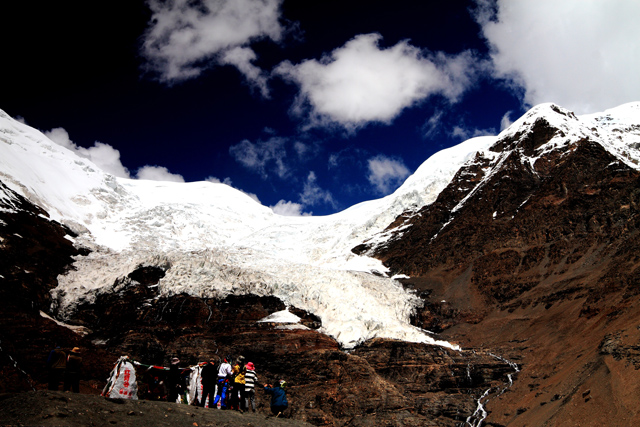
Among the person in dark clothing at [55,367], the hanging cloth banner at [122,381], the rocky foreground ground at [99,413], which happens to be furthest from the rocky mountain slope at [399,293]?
the rocky foreground ground at [99,413]

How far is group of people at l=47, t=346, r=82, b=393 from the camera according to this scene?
1293cm

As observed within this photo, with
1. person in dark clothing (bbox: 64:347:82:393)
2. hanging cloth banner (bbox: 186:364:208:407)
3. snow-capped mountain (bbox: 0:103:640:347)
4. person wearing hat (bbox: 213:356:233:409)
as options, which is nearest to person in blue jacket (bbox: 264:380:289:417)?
person wearing hat (bbox: 213:356:233:409)

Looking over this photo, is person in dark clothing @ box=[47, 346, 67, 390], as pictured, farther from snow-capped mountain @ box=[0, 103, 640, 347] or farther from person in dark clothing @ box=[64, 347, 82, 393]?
snow-capped mountain @ box=[0, 103, 640, 347]

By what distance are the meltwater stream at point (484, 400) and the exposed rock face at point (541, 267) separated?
89 centimetres

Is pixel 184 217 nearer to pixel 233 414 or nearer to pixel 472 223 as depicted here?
pixel 472 223

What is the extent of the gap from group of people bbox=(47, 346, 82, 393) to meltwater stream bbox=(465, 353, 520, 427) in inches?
→ 1115

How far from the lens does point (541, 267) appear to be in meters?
54.8

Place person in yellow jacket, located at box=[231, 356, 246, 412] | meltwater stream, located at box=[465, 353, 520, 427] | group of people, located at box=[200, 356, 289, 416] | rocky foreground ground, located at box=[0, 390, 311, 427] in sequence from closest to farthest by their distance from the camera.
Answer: rocky foreground ground, located at box=[0, 390, 311, 427]
group of people, located at box=[200, 356, 289, 416]
person in yellow jacket, located at box=[231, 356, 246, 412]
meltwater stream, located at box=[465, 353, 520, 427]

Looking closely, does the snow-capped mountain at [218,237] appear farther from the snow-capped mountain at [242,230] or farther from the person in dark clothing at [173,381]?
the person in dark clothing at [173,381]

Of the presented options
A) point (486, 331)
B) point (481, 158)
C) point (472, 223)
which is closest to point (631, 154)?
point (481, 158)

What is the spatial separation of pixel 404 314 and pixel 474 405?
69.0ft

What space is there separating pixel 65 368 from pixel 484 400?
103 ft

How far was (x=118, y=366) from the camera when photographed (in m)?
13.5

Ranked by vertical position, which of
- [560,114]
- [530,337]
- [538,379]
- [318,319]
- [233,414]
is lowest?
[233,414]
